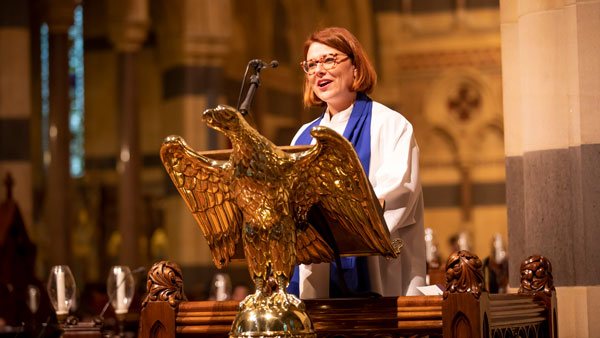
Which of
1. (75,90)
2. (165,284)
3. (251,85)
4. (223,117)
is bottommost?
(165,284)

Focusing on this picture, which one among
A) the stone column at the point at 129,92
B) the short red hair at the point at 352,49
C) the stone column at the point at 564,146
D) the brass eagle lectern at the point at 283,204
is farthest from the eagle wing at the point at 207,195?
the stone column at the point at 129,92

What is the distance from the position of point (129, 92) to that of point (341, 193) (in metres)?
10.5

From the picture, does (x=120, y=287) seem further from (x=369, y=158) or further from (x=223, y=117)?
(x=223, y=117)

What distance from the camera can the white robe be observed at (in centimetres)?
357

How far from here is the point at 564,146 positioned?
15.8ft

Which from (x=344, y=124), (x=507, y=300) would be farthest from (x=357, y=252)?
(x=344, y=124)

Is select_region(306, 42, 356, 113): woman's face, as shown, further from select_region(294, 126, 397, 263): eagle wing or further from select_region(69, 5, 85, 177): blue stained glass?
select_region(69, 5, 85, 177): blue stained glass

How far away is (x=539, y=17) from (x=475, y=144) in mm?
15585

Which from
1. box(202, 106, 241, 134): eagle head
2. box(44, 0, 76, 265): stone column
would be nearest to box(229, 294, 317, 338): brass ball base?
box(202, 106, 241, 134): eagle head

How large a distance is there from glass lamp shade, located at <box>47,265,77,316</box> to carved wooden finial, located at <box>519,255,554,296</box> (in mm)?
2540

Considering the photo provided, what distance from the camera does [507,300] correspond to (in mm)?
3432

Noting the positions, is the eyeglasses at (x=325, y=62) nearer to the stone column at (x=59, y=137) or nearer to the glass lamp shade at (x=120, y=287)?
the glass lamp shade at (x=120, y=287)

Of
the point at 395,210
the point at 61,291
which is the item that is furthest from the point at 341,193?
the point at 61,291

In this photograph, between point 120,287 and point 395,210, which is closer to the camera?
point 395,210
